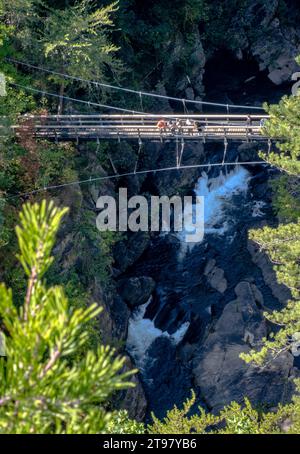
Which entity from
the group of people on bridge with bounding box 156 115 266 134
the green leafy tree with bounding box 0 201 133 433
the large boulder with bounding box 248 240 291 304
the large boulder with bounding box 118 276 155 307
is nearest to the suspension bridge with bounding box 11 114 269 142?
the group of people on bridge with bounding box 156 115 266 134

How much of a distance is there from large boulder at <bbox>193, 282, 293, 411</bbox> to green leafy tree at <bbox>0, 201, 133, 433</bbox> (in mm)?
17201

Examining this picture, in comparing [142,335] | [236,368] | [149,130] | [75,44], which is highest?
[75,44]

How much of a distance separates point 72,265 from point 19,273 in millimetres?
3058

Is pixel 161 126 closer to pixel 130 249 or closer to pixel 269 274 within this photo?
pixel 130 249

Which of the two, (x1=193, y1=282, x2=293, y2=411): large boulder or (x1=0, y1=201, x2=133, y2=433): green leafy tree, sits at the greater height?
(x1=0, y1=201, x2=133, y2=433): green leafy tree

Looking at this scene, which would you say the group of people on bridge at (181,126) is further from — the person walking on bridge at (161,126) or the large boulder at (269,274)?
the large boulder at (269,274)

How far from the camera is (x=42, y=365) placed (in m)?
6.75

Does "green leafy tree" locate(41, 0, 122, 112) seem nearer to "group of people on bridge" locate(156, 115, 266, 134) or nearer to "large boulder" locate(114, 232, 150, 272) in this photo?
"group of people on bridge" locate(156, 115, 266, 134)

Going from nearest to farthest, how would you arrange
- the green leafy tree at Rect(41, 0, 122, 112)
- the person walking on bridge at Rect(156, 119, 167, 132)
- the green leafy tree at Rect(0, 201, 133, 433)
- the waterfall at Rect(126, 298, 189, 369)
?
the green leafy tree at Rect(0, 201, 133, 433), the green leafy tree at Rect(41, 0, 122, 112), the person walking on bridge at Rect(156, 119, 167, 132), the waterfall at Rect(126, 298, 189, 369)

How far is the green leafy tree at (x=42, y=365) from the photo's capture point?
662 centimetres

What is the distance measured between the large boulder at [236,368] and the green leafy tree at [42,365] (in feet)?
56.4

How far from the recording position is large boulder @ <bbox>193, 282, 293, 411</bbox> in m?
23.7

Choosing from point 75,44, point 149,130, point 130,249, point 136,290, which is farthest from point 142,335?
point 75,44

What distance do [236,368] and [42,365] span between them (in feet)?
59.7
